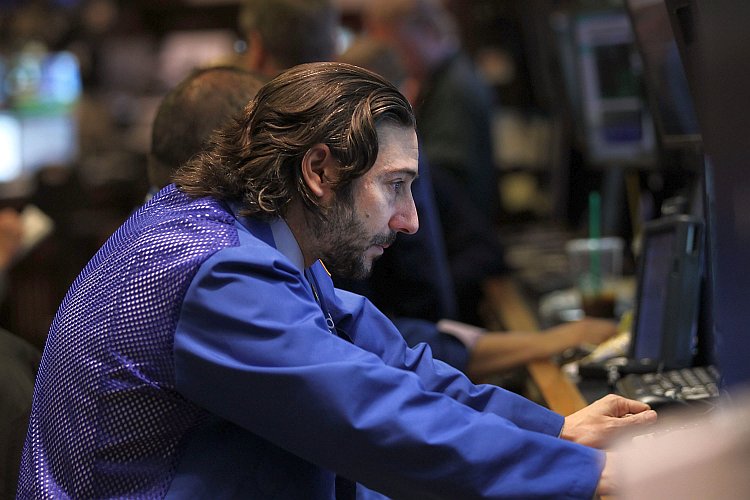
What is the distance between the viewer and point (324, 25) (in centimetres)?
310

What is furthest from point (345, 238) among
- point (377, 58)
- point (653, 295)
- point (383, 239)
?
point (377, 58)

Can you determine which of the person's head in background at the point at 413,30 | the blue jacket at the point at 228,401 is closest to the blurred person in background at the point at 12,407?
the blue jacket at the point at 228,401

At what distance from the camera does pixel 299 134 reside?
1.50 metres

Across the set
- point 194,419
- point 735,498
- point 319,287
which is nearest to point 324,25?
point 319,287

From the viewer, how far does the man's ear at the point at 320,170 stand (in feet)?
4.92

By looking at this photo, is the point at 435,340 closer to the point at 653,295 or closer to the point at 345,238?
the point at 653,295

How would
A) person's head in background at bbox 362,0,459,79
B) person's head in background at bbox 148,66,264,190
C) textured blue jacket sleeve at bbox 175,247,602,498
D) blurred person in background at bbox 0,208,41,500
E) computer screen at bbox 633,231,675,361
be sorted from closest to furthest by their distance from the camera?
textured blue jacket sleeve at bbox 175,247,602,498 < blurred person in background at bbox 0,208,41,500 < person's head in background at bbox 148,66,264,190 < computer screen at bbox 633,231,675,361 < person's head in background at bbox 362,0,459,79

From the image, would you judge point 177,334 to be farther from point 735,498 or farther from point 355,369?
point 735,498

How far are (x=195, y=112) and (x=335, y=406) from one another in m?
0.94

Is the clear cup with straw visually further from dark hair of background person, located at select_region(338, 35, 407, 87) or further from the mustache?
the mustache

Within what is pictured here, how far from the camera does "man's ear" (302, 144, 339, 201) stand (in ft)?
4.92

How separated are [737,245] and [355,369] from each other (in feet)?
1.37

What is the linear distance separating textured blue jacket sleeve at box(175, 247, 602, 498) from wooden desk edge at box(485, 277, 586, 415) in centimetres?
78

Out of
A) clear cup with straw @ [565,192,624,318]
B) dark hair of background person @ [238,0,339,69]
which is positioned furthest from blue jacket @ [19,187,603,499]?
clear cup with straw @ [565,192,624,318]
